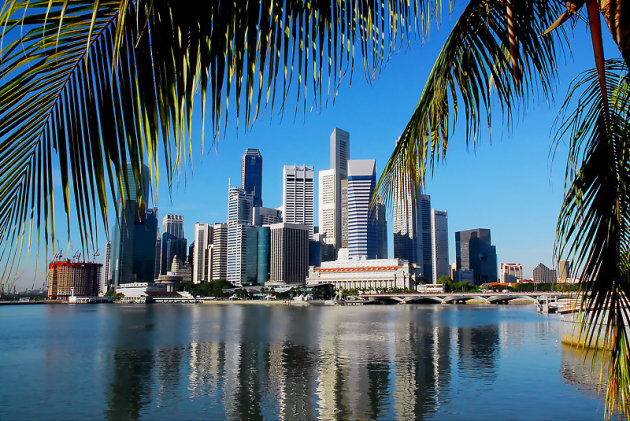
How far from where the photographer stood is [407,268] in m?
162

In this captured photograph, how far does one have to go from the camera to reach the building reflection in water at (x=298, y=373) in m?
20.3

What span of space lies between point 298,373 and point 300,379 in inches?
65.4

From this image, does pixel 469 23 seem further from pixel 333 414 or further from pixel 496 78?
pixel 333 414

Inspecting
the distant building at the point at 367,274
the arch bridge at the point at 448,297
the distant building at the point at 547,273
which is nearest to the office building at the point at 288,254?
the distant building at the point at 367,274

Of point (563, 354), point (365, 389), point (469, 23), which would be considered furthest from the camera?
point (563, 354)

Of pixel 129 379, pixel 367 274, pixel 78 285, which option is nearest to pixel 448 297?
pixel 367 274

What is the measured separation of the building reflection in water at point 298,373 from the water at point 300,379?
0.07 metres

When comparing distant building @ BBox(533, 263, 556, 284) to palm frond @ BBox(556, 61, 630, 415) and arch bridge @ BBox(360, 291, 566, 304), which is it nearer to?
palm frond @ BBox(556, 61, 630, 415)

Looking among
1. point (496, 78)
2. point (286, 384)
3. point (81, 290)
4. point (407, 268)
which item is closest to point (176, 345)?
point (286, 384)

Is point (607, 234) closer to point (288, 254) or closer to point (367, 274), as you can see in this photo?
point (367, 274)

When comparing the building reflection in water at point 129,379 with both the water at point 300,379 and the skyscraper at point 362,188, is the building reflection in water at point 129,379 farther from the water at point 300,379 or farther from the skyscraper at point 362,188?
the skyscraper at point 362,188

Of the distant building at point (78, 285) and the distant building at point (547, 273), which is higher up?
the distant building at point (547, 273)

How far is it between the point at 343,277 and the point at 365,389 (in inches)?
5821

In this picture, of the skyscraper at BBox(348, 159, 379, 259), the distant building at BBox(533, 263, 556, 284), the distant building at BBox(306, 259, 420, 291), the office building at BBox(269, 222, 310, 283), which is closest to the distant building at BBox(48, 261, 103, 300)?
the office building at BBox(269, 222, 310, 283)
